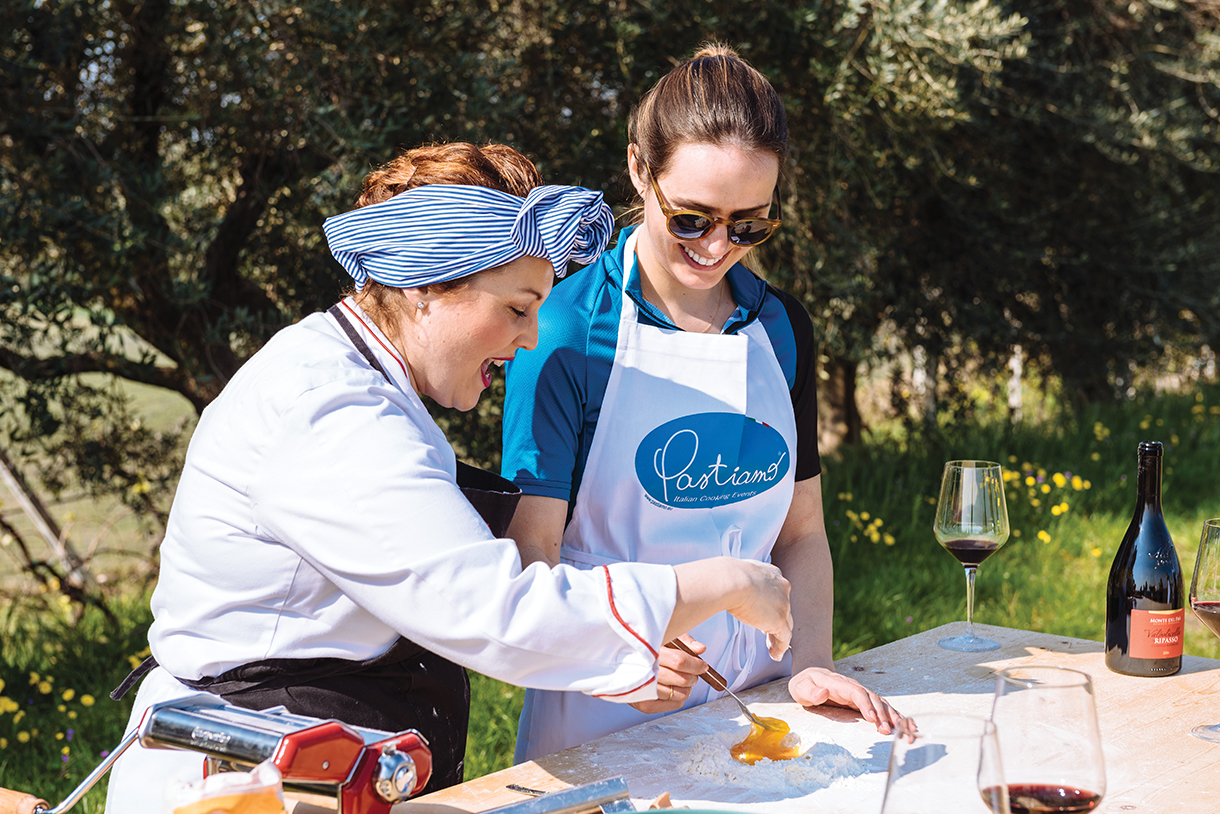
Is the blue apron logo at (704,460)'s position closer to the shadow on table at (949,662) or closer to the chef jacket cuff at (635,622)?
the shadow on table at (949,662)

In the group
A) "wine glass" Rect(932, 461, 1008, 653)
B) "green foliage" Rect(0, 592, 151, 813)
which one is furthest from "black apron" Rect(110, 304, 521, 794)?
"green foliage" Rect(0, 592, 151, 813)

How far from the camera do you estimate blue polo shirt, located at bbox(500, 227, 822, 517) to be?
2.11m

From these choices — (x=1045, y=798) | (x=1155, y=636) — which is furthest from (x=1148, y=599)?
(x=1045, y=798)

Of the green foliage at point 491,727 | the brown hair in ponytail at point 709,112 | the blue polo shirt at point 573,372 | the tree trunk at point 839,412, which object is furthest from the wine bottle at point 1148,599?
the tree trunk at point 839,412

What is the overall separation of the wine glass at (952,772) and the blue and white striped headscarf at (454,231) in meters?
0.91

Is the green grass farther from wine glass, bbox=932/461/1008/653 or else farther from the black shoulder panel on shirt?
wine glass, bbox=932/461/1008/653

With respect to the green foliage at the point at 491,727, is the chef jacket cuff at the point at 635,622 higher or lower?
higher

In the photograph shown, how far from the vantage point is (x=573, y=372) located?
2.18 m

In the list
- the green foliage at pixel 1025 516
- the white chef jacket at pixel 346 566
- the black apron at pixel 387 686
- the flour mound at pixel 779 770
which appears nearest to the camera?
the white chef jacket at pixel 346 566

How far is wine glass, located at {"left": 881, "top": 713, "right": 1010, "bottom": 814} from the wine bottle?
4.11ft

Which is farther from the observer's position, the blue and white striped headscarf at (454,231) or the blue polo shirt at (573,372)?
the blue polo shirt at (573,372)

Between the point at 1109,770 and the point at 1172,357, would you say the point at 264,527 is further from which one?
the point at 1172,357

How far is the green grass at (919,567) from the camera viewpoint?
3775 mm

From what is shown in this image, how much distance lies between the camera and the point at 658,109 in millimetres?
2230
